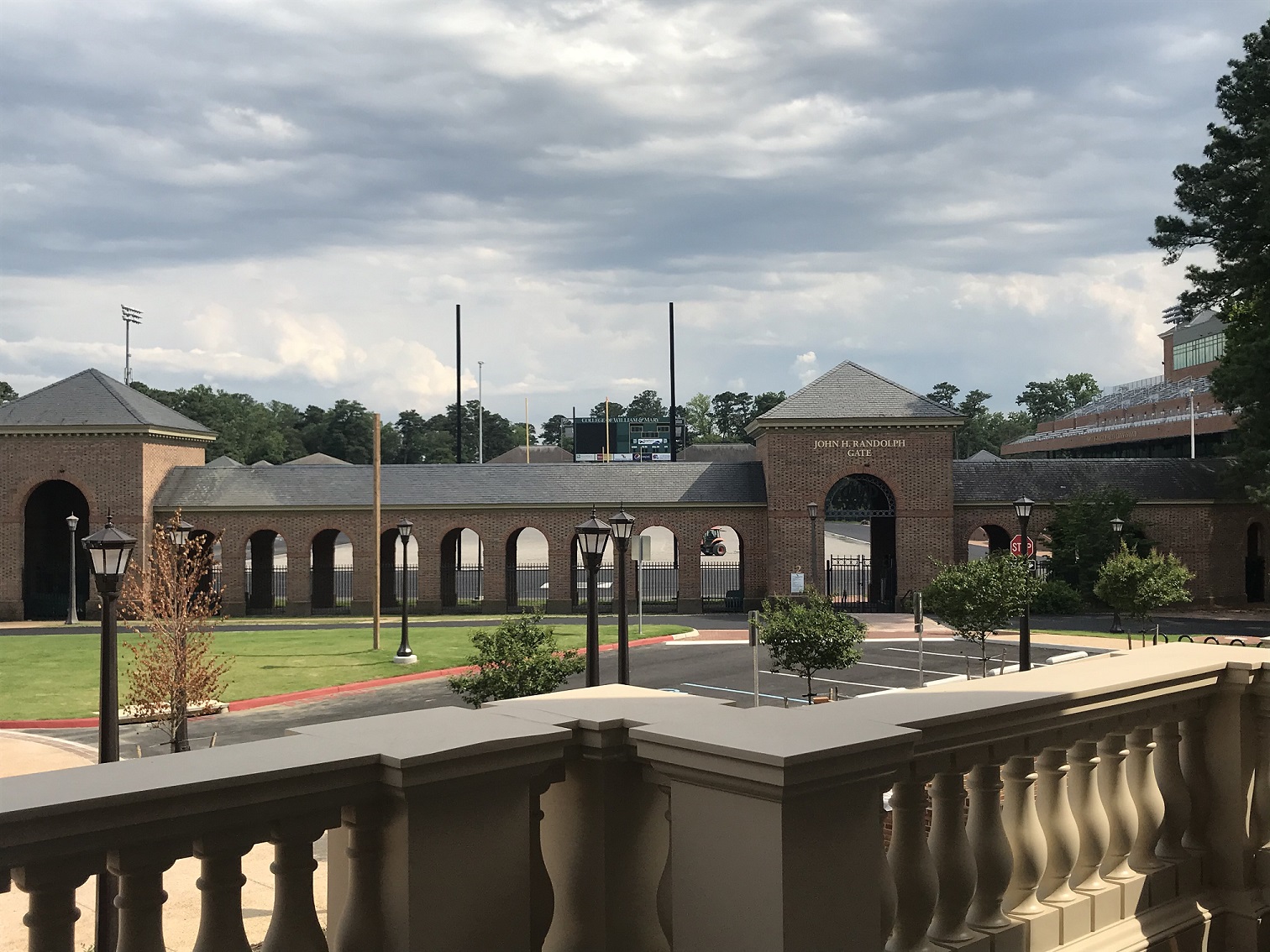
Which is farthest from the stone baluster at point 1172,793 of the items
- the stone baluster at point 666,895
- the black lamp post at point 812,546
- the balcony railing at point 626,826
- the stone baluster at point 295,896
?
the black lamp post at point 812,546

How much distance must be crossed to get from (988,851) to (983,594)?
22199 mm

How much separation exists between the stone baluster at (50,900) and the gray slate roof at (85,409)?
44.5 metres

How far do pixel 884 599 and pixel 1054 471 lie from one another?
9683mm

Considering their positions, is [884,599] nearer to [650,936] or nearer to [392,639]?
[392,639]

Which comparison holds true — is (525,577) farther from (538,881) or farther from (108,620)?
(538,881)

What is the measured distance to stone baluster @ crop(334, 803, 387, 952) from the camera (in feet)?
9.53

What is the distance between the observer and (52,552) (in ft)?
152

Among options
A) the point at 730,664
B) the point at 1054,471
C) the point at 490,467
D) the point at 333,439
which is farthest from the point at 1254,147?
the point at 333,439

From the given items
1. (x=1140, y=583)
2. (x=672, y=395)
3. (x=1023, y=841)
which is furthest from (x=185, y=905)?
(x=672, y=395)

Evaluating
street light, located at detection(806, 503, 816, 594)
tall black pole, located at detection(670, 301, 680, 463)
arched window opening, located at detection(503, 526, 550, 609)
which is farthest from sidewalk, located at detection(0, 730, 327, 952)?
tall black pole, located at detection(670, 301, 680, 463)

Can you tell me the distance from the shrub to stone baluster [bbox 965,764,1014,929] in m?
38.7

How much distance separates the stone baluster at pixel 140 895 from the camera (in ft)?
8.22

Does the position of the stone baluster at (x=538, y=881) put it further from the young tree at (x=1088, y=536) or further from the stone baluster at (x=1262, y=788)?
the young tree at (x=1088, y=536)

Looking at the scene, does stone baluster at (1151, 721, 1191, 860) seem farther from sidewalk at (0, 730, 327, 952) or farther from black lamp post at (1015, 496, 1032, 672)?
black lamp post at (1015, 496, 1032, 672)
